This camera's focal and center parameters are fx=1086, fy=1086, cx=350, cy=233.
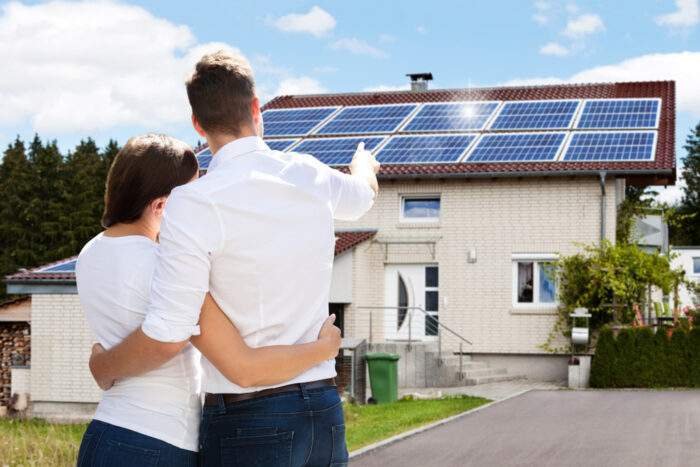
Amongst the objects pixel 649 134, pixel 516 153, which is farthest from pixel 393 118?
pixel 649 134

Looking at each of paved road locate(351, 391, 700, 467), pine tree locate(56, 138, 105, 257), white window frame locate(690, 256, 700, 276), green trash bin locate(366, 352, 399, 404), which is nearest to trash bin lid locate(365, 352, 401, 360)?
green trash bin locate(366, 352, 399, 404)

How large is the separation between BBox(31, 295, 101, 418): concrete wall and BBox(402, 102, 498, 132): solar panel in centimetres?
1095

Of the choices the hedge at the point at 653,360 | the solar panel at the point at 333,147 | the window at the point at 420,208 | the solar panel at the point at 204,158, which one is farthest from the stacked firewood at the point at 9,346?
the hedge at the point at 653,360

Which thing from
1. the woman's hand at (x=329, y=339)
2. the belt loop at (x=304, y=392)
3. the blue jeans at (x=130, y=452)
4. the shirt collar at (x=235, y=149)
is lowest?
the blue jeans at (x=130, y=452)

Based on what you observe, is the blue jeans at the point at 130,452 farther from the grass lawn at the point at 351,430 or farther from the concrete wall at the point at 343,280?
the concrete wall at the point at 343,280

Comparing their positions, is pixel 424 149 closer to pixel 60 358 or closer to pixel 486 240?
pixel 486 240

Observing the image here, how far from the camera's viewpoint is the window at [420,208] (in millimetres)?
25456

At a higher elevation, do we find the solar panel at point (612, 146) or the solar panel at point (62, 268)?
the solar panel at point (612, 146)

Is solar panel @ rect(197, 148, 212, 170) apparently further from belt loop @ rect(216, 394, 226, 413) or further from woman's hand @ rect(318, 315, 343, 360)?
belt loop @ rect(216, 394, 226, 413)

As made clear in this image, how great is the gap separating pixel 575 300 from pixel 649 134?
4.59 metres

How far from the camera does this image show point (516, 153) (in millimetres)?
24953

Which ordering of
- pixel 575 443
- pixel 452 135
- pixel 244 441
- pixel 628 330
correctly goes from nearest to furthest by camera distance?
1. pixel 244 441
2. pixel 575 443
3. pixel 628 330
4. pixel 452 135

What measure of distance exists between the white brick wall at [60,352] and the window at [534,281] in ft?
31.8

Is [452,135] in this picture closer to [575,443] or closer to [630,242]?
[630,242]
